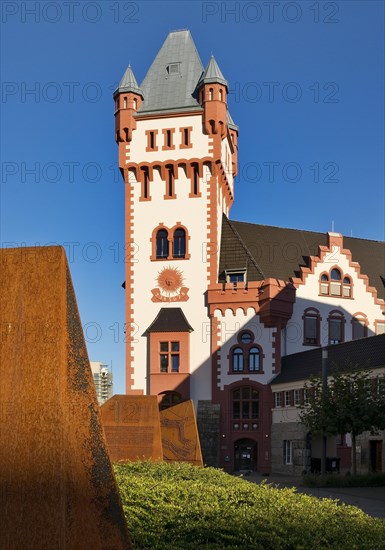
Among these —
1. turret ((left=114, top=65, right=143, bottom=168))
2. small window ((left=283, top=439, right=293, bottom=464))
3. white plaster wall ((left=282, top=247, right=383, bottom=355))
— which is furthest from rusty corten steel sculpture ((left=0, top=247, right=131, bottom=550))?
turret ((left=114, top=65, right=143, bottom=168))

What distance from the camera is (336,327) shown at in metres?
50.1

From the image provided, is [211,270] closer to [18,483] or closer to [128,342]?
[128,342]

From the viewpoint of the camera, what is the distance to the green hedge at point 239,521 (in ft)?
26.7

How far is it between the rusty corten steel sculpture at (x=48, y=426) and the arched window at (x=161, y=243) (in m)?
42.8

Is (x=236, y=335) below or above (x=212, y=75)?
below

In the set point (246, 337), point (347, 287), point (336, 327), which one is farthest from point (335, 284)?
point (246, 337)

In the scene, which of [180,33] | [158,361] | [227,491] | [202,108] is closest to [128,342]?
[158,361]

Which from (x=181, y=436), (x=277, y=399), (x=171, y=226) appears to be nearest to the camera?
(x=181, y=436)

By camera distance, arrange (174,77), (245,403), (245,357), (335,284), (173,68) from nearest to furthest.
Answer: (245,403), (245,357), (335,284), (174,77), (173,68)

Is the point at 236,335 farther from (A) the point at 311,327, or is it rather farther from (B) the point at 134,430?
(B) the point at 134,430

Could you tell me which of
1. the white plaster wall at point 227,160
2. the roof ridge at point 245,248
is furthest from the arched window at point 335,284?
the white plaster wall at point 227,160

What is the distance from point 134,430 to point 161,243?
1015 inches

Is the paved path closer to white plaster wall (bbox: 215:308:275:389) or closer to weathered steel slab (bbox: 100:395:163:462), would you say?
weathered steel slab (bbox: 100:395:163:462)

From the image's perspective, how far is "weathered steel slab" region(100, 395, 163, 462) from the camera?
23.7 meters
